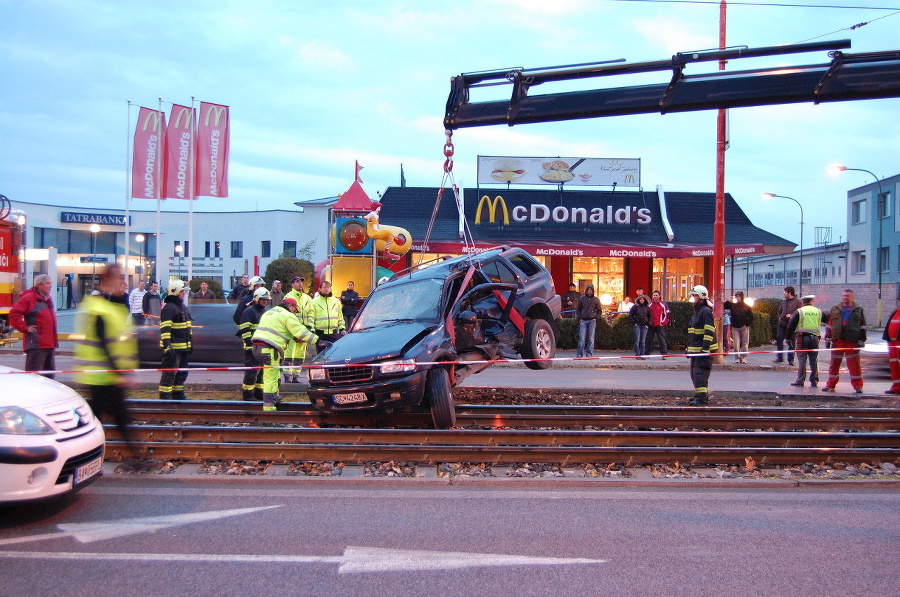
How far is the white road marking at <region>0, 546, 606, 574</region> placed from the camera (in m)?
4.73

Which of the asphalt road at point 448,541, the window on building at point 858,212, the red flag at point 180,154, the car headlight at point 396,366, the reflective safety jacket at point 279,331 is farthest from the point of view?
the window on building at point 858,212

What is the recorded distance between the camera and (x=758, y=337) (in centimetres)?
2178

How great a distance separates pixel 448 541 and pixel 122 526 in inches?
97.4

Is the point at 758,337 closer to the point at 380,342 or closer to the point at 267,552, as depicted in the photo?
the point at 380,342

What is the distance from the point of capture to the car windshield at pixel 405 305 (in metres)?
9.45

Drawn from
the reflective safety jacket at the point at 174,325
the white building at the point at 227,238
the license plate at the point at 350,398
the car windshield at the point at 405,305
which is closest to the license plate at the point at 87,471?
the license plate at the point at 350,398

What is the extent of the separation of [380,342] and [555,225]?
20792 millimetres

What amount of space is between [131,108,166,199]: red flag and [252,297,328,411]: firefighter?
2034 cm

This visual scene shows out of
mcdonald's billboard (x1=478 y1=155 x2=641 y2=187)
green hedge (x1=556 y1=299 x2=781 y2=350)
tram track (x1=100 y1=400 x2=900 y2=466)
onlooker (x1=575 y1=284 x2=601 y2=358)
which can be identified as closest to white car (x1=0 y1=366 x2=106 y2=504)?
tram track (x1=100 y1=400 x2=900 y2=466)

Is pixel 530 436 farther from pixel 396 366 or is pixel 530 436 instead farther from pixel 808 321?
pixel 808 321

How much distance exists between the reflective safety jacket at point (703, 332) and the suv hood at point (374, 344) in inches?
177

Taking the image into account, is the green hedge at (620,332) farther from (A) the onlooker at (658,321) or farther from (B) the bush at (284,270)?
(B) the bush at (284,270)

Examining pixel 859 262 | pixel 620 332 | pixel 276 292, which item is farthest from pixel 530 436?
pixel 859 262

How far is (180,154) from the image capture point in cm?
2794
